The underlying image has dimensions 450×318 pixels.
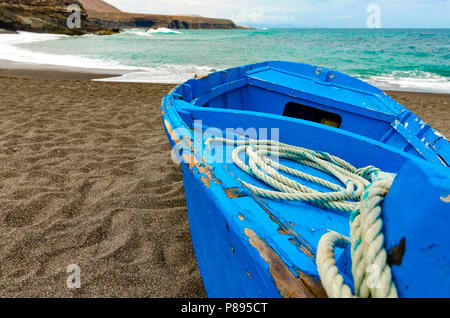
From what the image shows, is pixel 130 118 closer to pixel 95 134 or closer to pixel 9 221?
pixel 95 134

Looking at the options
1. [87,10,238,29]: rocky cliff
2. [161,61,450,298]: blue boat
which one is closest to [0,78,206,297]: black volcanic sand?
[161,61,450,298]: blue boat

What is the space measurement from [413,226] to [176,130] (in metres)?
1.13

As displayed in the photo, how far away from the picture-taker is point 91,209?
2.02 meters

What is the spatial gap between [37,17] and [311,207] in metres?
42.3

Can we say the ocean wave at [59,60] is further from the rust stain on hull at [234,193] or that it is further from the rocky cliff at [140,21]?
the rocky cliff at [140,21]

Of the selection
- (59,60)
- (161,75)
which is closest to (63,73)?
(161,75)

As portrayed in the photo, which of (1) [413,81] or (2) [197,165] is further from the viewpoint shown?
(1) [413,81]

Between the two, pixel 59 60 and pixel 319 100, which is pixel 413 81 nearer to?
pixel 319 100

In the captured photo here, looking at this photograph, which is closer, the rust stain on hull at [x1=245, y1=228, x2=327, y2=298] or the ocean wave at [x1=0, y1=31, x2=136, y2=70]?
the rust stain on hull at [x1=245, y1=228, x2=327, y2=298]

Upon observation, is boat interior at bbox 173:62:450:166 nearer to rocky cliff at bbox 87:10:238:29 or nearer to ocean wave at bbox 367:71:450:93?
ocean wave at bbox 367:71:450:93

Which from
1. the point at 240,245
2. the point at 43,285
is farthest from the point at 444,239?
the point at 43,285

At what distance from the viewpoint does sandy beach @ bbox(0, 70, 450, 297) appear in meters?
1.49

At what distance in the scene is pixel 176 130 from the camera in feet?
4.52

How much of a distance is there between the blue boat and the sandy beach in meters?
0.44
